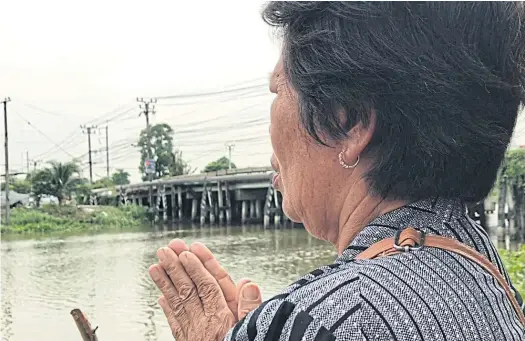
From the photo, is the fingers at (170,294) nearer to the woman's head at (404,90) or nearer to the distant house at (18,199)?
the woman's head at (404,90)

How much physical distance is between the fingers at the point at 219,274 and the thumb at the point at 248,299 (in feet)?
Result: 0.11

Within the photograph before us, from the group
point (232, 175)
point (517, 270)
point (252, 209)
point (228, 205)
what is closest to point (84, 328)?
point (517, 270)

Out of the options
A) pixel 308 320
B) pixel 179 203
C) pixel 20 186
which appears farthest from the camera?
pixel 20 186

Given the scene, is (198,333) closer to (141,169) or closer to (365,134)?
(365,134)

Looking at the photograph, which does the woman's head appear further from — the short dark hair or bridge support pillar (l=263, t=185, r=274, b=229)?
bridge support pillar (l=263, t=185, r=274, b=229)

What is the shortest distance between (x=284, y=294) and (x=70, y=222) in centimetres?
1927

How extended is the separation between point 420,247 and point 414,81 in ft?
0.48

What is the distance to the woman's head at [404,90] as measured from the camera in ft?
2.00

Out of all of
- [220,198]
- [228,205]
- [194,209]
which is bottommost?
[194,209]

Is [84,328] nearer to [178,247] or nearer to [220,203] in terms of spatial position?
[178,247]

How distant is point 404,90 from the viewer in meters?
0.61

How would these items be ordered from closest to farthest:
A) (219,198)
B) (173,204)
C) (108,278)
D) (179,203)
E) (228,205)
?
(108,278) < (219,198) < (228,205) < (179,203) < (173,204)

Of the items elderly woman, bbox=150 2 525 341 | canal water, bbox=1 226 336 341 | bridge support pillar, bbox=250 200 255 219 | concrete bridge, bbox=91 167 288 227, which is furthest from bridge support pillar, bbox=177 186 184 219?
elderly woman, bbox=150 2 525 341

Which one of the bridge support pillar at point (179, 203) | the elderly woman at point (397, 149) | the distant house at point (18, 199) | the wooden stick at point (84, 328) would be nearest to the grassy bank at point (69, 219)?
the bridge support pillar at point (179, 203)
